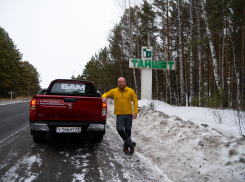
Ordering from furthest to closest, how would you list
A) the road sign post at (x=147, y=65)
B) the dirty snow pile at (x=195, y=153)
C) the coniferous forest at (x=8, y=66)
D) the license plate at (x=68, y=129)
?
the coniferous forest at (x=8, y=66)
the road sign post at (x=147, y=65)
the license plate at (x=68, y=129)
the dirty snow pile at (x=195, y=153)

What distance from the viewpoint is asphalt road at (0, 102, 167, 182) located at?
2.77 meters

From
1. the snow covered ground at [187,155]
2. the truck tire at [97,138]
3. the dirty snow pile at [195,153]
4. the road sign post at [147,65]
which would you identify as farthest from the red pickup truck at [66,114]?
the road sign post at [147,65]

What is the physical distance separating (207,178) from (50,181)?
259 centimetres

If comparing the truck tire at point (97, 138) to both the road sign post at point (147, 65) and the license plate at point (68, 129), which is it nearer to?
the license plate at point (68, 129)

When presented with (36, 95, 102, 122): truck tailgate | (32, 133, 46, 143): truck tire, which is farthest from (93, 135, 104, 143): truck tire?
(32, 133, 46, 143): truck tire

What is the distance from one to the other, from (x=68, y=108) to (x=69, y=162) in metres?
1.21

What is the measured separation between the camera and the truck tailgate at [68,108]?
377 centimetres

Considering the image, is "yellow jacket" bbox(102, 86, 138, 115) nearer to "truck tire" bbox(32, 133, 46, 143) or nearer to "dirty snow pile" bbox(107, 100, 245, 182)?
"dirty snow pile" bbox(107, 100, 245, 182)

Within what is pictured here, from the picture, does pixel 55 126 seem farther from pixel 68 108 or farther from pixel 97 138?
pixel 97 138

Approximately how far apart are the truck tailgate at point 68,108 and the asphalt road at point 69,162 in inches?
33.9

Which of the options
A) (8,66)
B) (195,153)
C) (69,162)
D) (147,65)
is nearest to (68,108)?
(69,162)

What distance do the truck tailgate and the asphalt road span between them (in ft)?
2.83

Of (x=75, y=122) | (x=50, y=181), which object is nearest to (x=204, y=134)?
(x=75, y=122)

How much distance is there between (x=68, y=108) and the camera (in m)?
3.88
